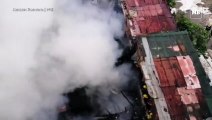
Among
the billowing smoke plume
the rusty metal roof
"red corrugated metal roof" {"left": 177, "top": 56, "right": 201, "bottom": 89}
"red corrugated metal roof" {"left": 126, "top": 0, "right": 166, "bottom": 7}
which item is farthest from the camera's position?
"red corrugated metal roof" {"left": 126, "top": 0, "right": 166, "bottom": 7}

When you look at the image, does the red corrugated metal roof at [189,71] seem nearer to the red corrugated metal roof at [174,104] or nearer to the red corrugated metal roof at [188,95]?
the red corrugated metal roof at [188,95]

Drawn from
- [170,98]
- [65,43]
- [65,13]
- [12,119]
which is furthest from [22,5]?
[170,98]

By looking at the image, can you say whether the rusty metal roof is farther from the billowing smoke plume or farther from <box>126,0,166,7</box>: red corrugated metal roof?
<box>126,0,166,7</box>: red corrugated metal roof

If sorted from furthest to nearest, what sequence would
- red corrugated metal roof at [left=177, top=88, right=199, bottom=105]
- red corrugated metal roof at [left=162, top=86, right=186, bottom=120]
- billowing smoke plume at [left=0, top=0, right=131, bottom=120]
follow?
1. red corrugated metal roof at [left=177, top=88, right=199, bottom=105]
2. red corrugated metal roof at [left=162, top=86, right=186, bottom=120]
3. billowing smoke plume at [left=0, top=0, right=131, bottom=120]

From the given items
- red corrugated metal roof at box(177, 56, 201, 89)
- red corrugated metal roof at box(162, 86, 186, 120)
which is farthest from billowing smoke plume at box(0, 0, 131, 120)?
red corrugated metal roof at box(177, 56, 201, 89)

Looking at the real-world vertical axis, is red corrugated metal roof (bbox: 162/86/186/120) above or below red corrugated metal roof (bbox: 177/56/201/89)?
below

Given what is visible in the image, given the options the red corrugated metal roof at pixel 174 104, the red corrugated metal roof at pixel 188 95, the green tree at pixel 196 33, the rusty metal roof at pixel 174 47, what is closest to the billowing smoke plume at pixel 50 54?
the rusty metal roof at pixel 174 47
